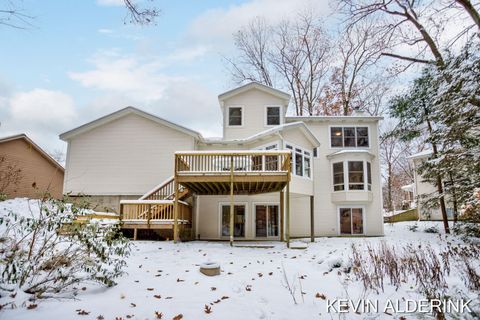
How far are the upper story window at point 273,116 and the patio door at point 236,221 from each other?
15.2 ft

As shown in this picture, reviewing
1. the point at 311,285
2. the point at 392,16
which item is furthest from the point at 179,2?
the point at 392,16

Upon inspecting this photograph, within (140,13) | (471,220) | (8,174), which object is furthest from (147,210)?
(471,220)

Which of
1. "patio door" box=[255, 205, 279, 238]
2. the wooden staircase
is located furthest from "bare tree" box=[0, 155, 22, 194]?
"patio door" box=[255, 205, 279, 238]

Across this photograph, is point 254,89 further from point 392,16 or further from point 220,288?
point 220,288

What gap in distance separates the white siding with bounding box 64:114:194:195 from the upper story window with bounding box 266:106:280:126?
4422mm

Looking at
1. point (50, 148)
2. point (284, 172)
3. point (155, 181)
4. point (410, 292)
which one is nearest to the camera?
point (410, 292)

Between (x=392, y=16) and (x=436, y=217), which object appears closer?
(x=392, y=16)

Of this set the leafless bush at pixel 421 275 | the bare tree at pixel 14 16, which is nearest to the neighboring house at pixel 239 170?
the leafless bush at pixel 421 275

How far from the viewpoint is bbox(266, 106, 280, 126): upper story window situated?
1636cm

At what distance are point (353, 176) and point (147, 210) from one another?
10442 mm

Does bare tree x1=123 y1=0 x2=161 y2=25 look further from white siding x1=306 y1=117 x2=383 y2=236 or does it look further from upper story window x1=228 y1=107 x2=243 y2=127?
white siding x1=306 y1=117 x2=383 y2=236

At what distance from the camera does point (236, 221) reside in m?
15.2

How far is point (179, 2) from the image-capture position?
246 inches

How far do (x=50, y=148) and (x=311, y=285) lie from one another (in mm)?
42822
